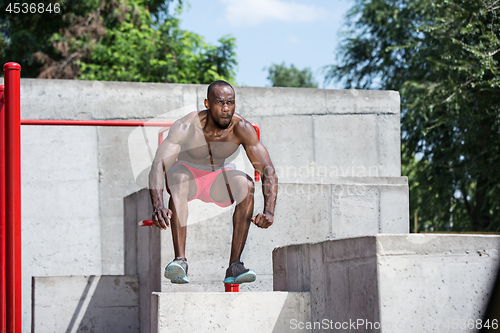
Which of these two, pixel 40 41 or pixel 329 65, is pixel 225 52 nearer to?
pixel 40 41

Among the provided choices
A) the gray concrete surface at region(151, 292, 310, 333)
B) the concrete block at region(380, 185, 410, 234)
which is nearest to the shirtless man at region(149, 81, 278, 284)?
the gray concrete surface at region(151, 292, 310, 333)

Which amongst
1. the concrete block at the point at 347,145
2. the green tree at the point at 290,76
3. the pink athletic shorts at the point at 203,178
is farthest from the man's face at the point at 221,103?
the green tree at the point at 290,76

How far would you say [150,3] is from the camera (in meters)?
16.8

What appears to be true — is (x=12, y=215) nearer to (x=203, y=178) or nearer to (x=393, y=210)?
(x=203, y=178)

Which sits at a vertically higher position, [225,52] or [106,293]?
[225,52]

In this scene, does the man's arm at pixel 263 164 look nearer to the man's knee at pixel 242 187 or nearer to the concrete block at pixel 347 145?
the man's knee at pixel 242 187

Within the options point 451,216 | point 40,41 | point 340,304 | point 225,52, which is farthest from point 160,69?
point 340,304

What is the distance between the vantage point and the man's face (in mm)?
4039

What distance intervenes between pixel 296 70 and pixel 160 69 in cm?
2821

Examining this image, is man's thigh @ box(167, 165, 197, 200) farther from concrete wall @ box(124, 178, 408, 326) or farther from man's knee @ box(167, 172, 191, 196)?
concrete wall @ box(124, 178, 408, 326)

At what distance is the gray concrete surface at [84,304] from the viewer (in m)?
5.27

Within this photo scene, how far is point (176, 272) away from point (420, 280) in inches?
59.2

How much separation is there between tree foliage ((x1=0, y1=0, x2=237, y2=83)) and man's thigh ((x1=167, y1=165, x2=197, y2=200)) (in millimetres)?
9479

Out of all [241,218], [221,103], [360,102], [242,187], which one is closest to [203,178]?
[242,187]
